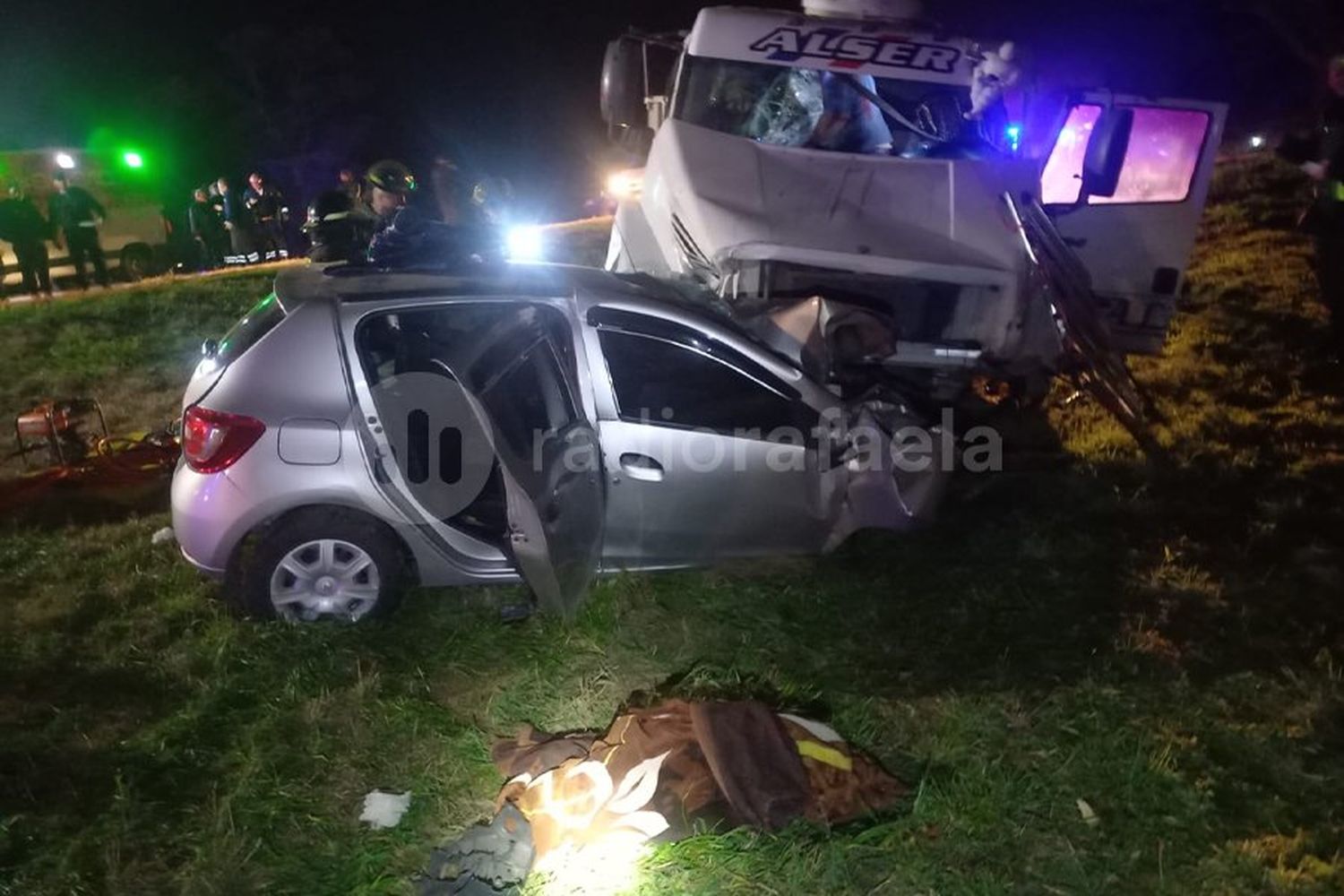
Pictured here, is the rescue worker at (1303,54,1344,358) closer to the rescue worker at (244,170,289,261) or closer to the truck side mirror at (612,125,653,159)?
the truck side mirror at (612,125,653,159)

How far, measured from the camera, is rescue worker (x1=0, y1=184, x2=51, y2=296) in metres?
10.6

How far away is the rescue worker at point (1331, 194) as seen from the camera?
6164 mm

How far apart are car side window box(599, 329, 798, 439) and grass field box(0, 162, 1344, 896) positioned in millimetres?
760

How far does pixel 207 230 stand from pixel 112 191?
26.0 ft

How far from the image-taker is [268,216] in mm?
12844

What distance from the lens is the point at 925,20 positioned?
712 centimetres

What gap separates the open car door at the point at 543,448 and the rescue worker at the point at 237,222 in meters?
10.3

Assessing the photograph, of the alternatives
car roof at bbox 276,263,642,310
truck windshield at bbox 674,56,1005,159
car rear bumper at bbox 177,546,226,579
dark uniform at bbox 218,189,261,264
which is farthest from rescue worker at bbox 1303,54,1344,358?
dark uniform at bbox 218,189,261,264

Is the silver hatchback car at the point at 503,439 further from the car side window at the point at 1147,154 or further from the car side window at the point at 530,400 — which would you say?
the car side window at the point at 1147,154

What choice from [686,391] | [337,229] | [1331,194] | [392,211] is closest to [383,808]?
[686,391]

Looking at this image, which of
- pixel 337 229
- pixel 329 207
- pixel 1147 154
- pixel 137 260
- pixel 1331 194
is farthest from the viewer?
pixel 137 260

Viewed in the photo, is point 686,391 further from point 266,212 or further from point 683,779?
point 266,212

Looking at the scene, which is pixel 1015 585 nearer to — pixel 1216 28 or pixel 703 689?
pixel 703 689

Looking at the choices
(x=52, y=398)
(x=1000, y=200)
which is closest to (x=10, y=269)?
(x=52, y=398)
